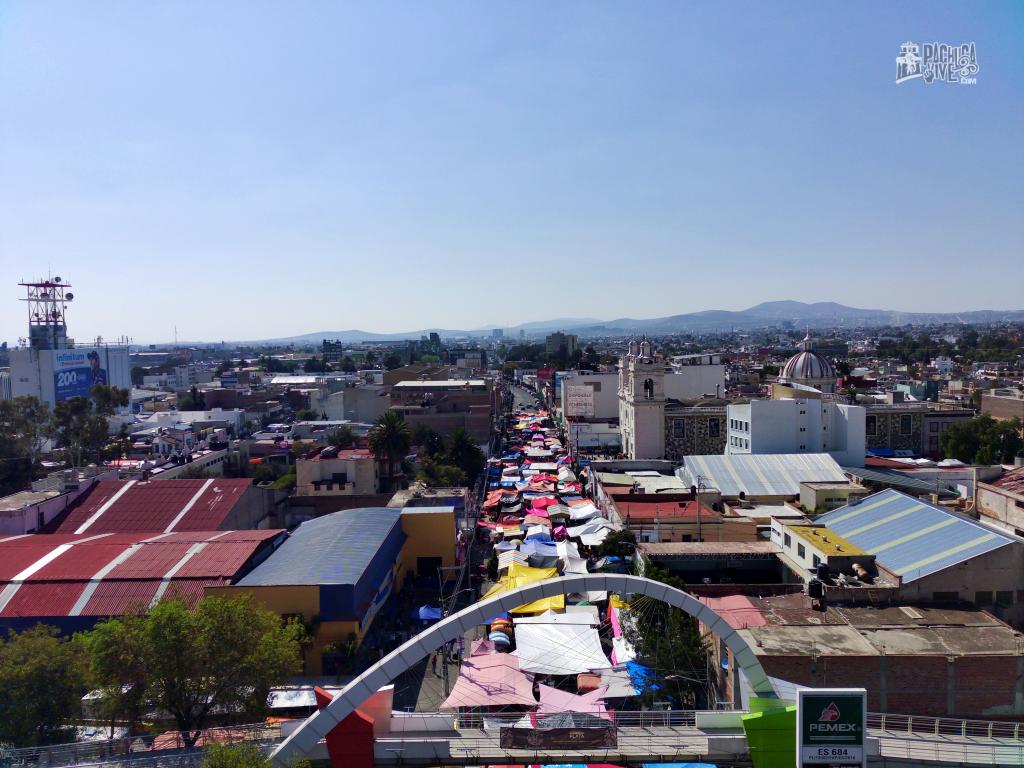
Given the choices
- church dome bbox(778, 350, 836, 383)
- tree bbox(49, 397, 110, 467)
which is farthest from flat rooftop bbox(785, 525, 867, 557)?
tree bbox(49, 397, 110, 467)

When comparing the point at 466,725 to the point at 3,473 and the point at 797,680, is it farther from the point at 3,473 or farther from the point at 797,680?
the point at 3,473

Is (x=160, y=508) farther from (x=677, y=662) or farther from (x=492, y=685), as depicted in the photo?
(x=677, y=662)

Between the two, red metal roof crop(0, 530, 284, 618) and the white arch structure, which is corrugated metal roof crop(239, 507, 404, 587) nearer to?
red metal roof crop(0, 530, 284, 618)

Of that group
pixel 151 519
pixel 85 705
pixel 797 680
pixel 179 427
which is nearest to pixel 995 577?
pixel 797 680

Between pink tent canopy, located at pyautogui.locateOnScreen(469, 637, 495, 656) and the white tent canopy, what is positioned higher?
the white tent canopy


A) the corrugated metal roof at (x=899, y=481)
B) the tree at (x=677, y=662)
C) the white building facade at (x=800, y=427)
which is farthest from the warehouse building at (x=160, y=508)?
the corrugated metal roof at (x=899, y=481)
